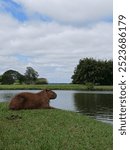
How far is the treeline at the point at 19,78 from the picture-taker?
74688mm

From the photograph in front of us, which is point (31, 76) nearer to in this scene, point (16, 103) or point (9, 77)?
point (9, 77)

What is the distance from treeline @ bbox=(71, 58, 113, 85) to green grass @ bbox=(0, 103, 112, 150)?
60100mm

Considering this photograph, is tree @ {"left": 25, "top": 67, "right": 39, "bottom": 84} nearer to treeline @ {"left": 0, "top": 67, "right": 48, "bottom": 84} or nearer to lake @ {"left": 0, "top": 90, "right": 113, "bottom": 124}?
treeline @ {"left": 0, "top": 67, "right": 48, "bottom": 84}

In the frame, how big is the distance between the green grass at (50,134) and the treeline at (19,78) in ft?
206

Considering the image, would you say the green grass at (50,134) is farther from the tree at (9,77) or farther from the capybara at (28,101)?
the tree at (9,77)

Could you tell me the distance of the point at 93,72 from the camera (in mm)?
71812

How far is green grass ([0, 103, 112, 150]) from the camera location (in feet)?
24.6

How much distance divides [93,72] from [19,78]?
14.8 metres

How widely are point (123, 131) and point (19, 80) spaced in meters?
73.1

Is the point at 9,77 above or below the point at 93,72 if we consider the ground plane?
below

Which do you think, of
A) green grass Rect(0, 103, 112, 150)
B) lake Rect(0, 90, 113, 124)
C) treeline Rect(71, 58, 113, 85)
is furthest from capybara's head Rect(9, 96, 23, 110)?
treeline Rect(71, 58, 113, 85)

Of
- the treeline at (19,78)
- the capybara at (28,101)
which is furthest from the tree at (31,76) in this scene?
the capybara at (28,101)

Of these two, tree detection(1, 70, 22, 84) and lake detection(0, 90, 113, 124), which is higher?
tree detection(1, 70, 22, 84)

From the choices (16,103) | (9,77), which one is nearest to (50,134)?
(16,103)
